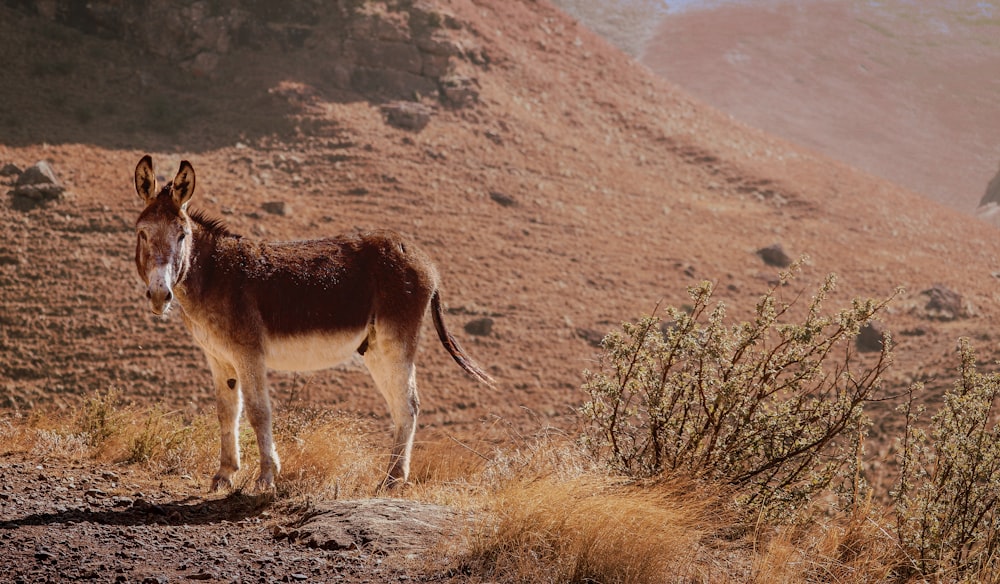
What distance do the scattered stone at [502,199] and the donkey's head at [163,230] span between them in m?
20.8

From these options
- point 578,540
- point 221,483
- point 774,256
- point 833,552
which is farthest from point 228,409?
point 774,256

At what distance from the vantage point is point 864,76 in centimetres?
7962

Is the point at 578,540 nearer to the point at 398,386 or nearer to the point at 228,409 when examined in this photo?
the point at 398,386

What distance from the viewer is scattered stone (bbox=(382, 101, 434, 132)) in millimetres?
28391

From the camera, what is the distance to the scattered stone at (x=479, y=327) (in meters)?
19.0

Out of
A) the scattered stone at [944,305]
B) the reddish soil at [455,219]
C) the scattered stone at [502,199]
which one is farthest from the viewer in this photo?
the scattered stone at [502,199]

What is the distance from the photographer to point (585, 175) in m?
29.9

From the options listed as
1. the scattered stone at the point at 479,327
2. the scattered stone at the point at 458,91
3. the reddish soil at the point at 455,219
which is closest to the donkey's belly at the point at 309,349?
the reddish soil at the point at 455,219

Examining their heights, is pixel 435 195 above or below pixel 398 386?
below

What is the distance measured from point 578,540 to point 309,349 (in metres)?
2.61

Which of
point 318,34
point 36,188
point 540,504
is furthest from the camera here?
point 318,34

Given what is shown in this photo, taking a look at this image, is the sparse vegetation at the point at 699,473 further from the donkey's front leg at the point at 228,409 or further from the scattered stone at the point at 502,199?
the scattered stone at the point at 502,199

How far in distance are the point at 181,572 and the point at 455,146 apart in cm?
2502

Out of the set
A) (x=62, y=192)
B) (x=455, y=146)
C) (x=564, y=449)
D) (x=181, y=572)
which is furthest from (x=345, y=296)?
(x=455, y=146)
